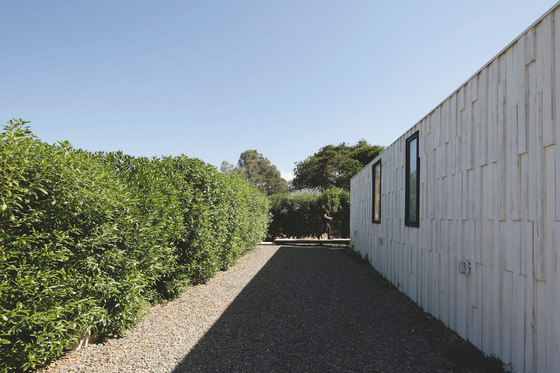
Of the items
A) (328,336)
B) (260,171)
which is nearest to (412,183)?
(328,336)

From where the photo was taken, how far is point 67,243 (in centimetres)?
238

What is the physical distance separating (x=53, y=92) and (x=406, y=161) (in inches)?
339

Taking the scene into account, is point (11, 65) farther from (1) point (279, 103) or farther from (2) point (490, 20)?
(1) point (279, 103)

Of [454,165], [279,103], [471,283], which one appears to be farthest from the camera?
[279,103]

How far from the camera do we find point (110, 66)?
7.88 metres

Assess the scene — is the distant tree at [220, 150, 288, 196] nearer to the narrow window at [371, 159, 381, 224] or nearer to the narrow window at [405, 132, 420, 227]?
the narrow window at [371, 159, 381, 224]

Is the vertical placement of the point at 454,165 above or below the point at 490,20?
below

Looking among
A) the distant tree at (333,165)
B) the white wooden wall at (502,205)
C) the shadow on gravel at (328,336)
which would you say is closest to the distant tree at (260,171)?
the distant tree at (333,165)

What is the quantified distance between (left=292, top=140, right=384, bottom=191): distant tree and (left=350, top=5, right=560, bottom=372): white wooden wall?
3027 cm

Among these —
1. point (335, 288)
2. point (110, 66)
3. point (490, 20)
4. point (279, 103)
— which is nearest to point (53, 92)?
point (110, 66)

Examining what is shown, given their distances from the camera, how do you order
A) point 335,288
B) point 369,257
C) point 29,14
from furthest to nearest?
point 369,257 → point 335,288 → point 29,14

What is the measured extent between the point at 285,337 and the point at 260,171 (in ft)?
145

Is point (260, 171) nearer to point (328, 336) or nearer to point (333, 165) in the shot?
point (333, 165)

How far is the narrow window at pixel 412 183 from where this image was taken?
4.68m
